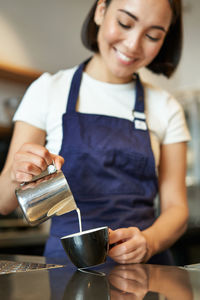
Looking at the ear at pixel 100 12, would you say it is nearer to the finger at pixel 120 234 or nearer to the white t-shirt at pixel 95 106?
the white t-shirt at pixel 95 106

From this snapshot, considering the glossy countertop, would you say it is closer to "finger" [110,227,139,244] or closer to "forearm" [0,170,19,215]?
"finger" [110,227,139,244]

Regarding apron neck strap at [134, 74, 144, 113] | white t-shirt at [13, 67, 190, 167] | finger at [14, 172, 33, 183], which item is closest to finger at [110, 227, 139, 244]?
finger at [14, 172, 33, 183]

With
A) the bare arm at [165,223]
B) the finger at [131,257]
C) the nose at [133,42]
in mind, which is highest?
the nose at [133,42]

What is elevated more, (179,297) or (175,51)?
(175,51)

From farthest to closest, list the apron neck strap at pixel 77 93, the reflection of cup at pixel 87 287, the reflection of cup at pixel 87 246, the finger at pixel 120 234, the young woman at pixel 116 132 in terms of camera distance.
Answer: the apron neck strap at pixel 77 93
the young woman at pixel 116 132
the finger at pixel 120 234
the reflection of cup at pixel 87 246
the reflection of cup at pixel 87 287

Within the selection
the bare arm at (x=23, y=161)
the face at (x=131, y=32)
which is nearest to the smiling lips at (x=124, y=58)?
the face at (x=131, y=32)

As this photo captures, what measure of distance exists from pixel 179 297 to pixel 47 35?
271cm

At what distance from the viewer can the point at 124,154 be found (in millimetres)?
1209

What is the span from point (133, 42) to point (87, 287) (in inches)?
29.7

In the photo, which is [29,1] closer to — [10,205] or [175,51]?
[175,51]

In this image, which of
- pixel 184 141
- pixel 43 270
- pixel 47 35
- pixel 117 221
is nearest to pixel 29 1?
pixel 47 35

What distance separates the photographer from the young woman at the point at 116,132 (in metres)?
1.13

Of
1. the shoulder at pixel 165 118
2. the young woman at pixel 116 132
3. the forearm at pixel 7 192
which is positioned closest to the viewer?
the forearm at pixel 7 192

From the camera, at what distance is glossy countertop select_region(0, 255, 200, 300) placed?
1.88 feet
